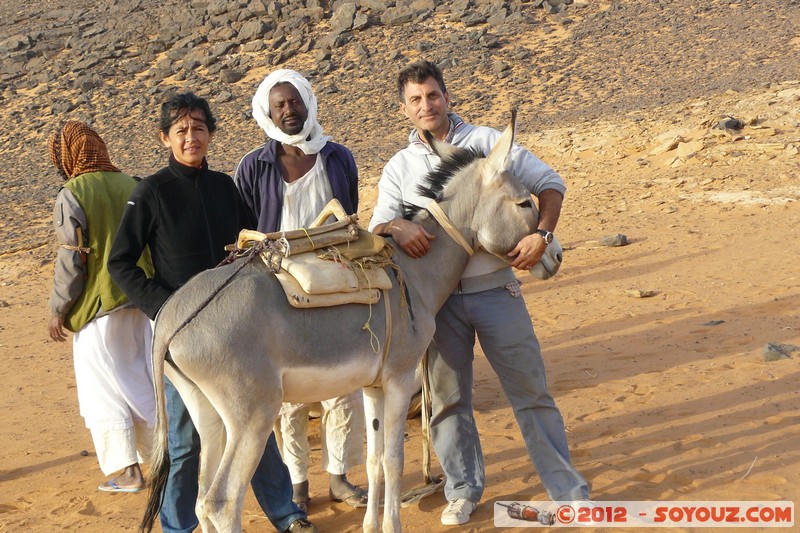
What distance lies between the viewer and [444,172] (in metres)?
4.86

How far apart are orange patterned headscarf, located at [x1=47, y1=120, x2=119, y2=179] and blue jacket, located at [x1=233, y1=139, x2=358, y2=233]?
1.32m

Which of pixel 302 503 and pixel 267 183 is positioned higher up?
pixel 267 183

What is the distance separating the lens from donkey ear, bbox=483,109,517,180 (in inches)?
181

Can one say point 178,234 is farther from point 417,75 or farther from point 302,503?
point 302,503

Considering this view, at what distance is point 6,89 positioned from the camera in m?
29.3

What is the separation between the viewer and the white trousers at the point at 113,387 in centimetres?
597

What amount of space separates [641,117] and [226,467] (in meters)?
15.6

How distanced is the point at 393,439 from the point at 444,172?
1.46 metres

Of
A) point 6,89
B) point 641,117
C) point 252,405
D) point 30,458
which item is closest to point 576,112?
point 641,117

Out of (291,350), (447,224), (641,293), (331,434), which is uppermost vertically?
(447,224)

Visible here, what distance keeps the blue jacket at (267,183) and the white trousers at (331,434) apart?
3.77ft

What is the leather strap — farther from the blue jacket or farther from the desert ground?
the desert ground

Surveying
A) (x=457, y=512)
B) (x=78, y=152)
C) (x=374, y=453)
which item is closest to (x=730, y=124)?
(x=457, y=512)

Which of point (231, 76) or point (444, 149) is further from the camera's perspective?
point (231, 76)
